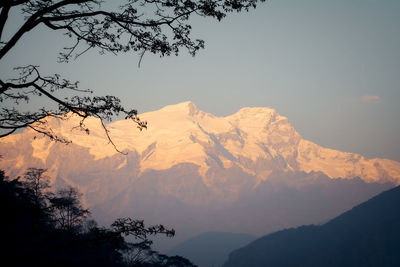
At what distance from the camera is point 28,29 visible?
5734mm

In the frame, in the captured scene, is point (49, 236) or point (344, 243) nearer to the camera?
point (49, 236)

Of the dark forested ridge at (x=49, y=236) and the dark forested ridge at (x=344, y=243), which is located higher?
the dark forested ridge at (x=49, y=236)

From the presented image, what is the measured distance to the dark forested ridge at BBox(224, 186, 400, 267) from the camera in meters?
116

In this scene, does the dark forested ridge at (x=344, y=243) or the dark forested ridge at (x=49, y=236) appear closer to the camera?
the dark forested ridge at (x=49, y=236)

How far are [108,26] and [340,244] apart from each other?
145410mm

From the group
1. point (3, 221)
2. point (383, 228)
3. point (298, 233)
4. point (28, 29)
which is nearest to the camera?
point (28, 29)

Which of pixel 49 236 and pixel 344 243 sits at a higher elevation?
pixel 49 236

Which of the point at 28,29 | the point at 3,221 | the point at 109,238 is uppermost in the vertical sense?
the point at 28,29

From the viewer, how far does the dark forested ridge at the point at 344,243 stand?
382 feet

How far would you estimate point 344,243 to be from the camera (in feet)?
423

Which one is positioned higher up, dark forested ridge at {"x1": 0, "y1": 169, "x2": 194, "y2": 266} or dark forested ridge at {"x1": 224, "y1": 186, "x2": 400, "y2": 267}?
dark forested ridge at {"x1": 0, "y1": 169, "x2": 194, "y2": 266}

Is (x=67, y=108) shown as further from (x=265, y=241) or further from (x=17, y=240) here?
(x=265, y=241)

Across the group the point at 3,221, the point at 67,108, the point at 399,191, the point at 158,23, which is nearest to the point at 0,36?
the point at 67,108

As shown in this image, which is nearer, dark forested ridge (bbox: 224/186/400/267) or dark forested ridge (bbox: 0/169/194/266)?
dark forested ridge (bbox: 0/169/194/266)
